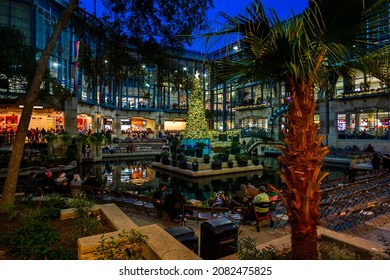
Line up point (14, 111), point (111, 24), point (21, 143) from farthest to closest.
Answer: point (14, 111) → point (111, 24) → point (21, 143)

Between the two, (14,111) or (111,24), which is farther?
(14,111)

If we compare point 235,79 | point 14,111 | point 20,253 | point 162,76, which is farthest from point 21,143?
point 14,111

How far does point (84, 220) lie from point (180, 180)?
13.5 m

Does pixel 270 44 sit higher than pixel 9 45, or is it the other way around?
pixel 9 45

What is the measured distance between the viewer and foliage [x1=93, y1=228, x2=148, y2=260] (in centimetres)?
353

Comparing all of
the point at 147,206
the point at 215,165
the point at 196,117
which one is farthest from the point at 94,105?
the point at 147,206

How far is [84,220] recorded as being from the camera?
4.91 metres

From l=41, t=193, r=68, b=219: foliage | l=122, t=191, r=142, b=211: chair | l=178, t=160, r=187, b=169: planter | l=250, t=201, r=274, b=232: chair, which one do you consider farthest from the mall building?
l=250, t=201, r=274, b=232: chair

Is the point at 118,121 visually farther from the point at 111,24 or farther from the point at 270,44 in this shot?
the point at 270,44

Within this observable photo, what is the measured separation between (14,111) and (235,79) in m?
33.4

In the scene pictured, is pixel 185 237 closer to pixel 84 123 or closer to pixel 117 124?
pixel 84 123

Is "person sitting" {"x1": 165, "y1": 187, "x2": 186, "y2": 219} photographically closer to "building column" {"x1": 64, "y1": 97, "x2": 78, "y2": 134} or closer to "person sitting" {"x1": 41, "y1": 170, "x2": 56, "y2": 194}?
"person sitting" {"x1": 41, "y1": 170, "x2": 56, "y2": 194}

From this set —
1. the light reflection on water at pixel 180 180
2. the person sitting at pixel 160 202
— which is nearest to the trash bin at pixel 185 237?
the person sitting at pixel 160 202
